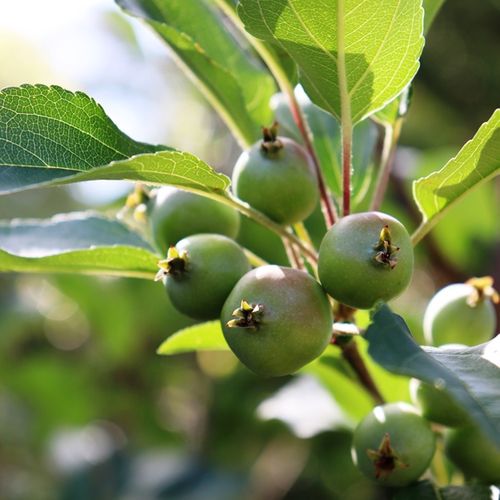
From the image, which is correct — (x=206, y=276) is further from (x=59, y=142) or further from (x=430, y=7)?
(x=430, y=7)

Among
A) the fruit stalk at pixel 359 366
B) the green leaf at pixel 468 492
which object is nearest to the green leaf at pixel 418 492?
the green leaf at pixel 468 492

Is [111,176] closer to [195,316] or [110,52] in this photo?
[195,316]

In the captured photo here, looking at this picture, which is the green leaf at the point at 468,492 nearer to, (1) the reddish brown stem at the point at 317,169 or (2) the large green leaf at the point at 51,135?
(1) the reddish brown stem at the point at 317,169

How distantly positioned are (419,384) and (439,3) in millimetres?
610

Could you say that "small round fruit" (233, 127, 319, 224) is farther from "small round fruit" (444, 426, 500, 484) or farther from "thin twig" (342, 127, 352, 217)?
"small round fruit" (444, 426, 500, 484)

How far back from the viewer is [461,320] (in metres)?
1.11

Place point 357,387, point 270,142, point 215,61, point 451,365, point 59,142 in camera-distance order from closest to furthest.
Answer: point 451,365, point 59,142, point 270,142, point 215,61, point 357,387

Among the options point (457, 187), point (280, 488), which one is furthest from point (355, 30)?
point (280, 488)

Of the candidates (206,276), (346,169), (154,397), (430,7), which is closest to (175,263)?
(206,276)

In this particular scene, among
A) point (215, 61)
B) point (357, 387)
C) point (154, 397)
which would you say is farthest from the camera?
point (154, 397)

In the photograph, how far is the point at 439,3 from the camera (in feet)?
3.90

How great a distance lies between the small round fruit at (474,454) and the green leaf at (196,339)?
38 cm

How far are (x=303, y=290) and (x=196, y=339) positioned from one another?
0.37 metres

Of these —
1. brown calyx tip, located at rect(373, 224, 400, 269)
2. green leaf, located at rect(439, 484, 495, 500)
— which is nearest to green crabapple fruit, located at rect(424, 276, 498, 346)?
green leaf, located at rect(439, 484, 495, 500)
